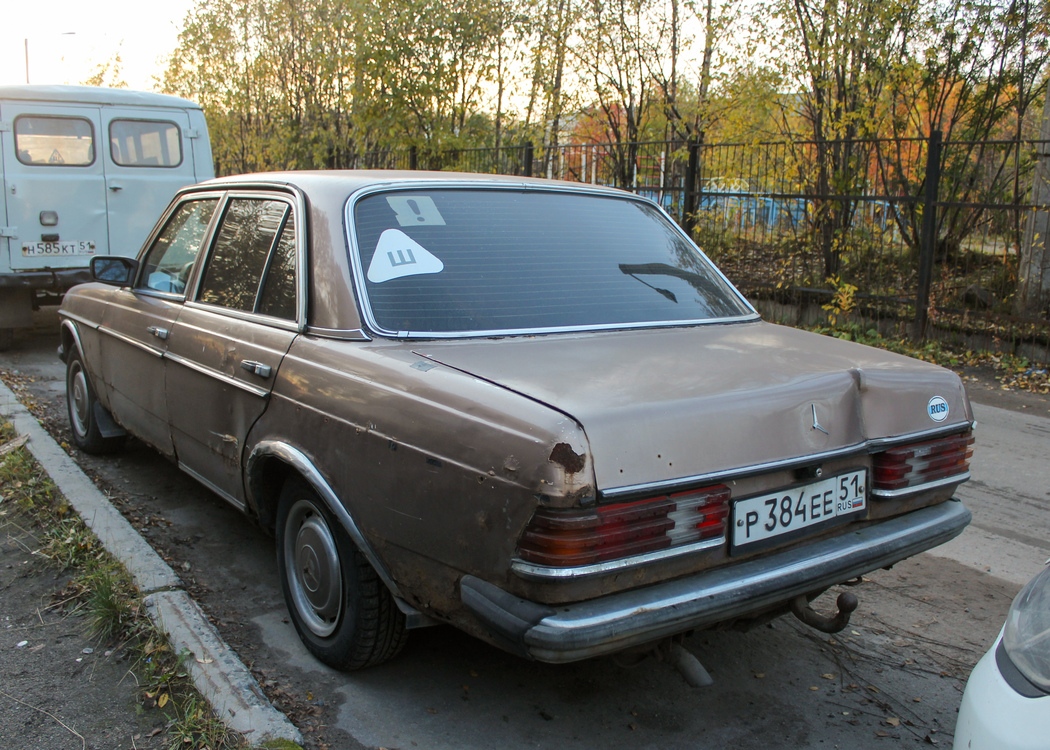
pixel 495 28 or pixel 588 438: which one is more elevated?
pixel 495 28

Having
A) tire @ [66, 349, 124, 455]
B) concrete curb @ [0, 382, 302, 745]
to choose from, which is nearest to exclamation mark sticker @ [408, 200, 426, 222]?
concrete curb @ [0, 382, 302, 745]

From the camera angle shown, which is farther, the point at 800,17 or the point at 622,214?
the point at 800,17

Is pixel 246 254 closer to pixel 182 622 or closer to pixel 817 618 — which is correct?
pixel 182 622

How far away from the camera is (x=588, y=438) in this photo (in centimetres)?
220

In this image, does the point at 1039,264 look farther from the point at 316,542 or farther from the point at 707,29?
the point at 316,542

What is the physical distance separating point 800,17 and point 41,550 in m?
9.16

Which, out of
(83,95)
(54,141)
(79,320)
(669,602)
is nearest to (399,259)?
(669,602)

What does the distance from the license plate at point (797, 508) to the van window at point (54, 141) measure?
8895 millimetres

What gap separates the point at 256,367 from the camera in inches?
129

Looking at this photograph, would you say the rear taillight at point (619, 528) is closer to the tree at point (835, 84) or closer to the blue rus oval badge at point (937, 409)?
the blue rus oval badge at point (937, 409)

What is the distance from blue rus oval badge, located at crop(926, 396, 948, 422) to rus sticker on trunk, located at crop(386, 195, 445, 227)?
1.72 meters

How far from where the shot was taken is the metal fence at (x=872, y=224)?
9023 millimetres

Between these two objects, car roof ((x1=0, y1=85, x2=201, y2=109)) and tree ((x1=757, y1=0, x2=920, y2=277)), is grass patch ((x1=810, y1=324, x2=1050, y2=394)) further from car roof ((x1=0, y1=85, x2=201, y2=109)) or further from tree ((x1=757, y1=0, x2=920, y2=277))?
car roof ((x1=0, y1=85, x2=201, y2=109))

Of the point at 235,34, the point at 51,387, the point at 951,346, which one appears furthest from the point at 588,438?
the point at 235,34
